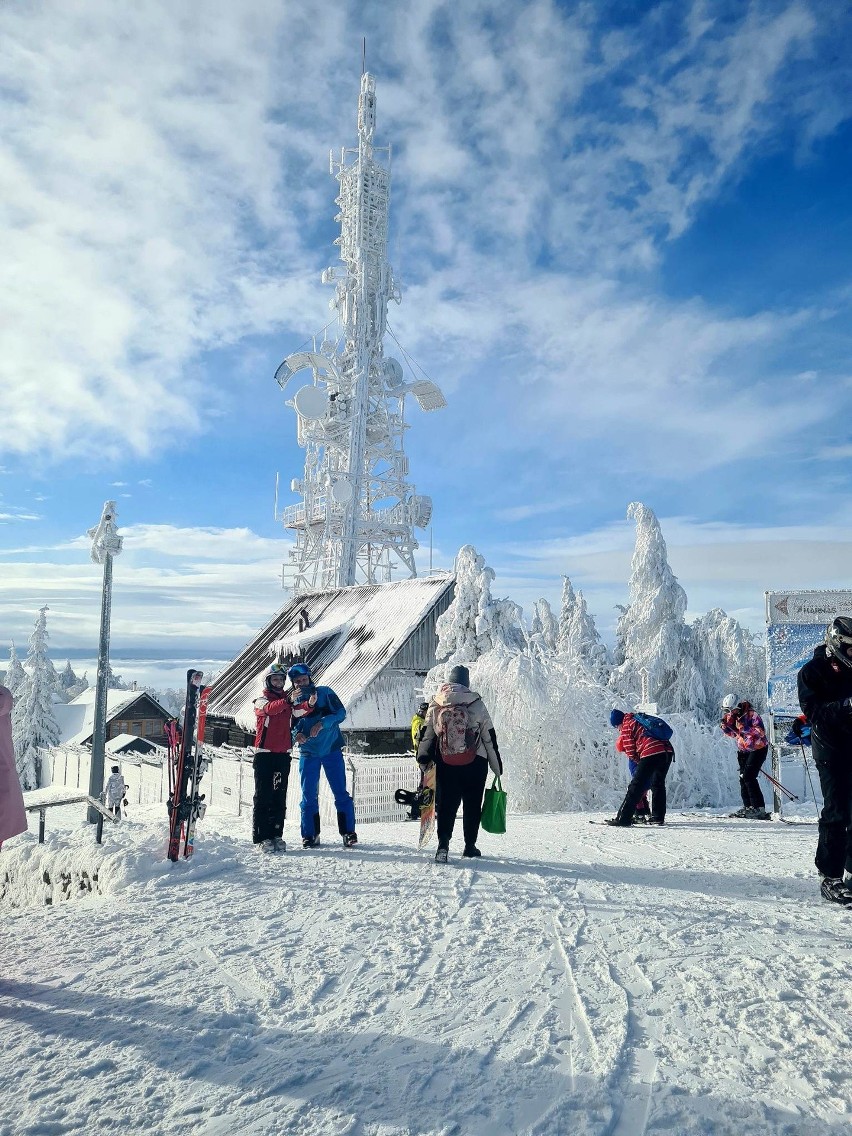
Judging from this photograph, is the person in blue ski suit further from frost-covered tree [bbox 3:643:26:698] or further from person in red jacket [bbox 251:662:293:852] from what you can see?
frost-covered tree [bbox 3:643:26:698]

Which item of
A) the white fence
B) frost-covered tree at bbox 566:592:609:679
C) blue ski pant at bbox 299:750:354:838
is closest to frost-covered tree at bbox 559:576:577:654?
frost-covered tree at bbox 566:592:609:679

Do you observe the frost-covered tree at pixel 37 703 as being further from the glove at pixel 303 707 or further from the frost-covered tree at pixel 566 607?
the glove at pixel 303 707

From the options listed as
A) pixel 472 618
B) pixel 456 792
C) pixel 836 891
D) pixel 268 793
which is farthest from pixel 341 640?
pixel 836 891

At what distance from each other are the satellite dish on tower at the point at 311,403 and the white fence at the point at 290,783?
2001 centimetres

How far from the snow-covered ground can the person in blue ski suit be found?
832 mm

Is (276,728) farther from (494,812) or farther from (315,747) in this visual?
(494,812)

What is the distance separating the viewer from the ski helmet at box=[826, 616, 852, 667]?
15.8 ft

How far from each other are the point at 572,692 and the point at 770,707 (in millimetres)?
5127

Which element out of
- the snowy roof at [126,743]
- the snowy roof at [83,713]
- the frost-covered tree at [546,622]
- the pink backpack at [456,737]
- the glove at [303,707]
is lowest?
the snowy roof at [126,743]

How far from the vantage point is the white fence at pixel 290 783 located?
47.3 feet

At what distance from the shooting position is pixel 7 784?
3826mm

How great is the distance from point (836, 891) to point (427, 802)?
10.6 feet

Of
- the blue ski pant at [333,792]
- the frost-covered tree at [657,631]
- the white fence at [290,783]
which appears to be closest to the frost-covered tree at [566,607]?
the frost-covered tree at [657,631]

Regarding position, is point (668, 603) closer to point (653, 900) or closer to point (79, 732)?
point (653, 900)
